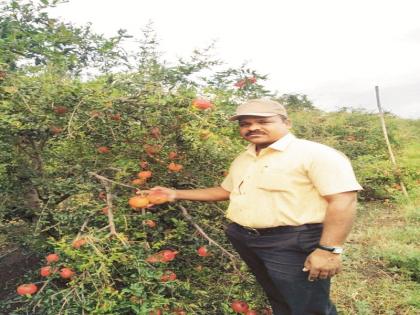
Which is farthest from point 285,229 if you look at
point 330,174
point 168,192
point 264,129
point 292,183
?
point 168,192

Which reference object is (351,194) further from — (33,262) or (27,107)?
(33,262)

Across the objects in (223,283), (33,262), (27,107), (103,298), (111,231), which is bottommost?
(33,262)

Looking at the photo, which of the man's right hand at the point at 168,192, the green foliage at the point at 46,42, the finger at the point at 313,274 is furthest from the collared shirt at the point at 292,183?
the green foliage at the point at 46,42

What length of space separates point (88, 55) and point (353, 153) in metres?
7.02

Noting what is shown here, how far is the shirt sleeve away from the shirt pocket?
123mm

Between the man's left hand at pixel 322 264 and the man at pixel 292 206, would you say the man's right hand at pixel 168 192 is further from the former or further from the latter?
the man's left hand at pixel 322 264

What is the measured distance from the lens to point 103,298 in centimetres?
209

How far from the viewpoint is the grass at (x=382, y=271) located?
3.58 m

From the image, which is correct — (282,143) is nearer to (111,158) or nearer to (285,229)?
(285,229)

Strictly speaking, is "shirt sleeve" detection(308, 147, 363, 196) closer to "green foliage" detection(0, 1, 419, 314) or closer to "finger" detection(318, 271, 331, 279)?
"finger" detection(318, 271, 331, 279)

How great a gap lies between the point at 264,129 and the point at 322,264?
2.39 ft

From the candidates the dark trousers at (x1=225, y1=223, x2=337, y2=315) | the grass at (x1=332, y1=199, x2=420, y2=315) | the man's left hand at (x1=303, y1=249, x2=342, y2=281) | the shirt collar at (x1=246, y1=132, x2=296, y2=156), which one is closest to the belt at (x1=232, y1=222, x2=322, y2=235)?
the dark trousers at (x1=225, y1=223, x2=337, y2=315)

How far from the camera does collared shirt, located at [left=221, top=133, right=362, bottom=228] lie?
211 centimetres

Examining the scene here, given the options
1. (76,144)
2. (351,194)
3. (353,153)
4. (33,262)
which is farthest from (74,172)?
(353,153)
